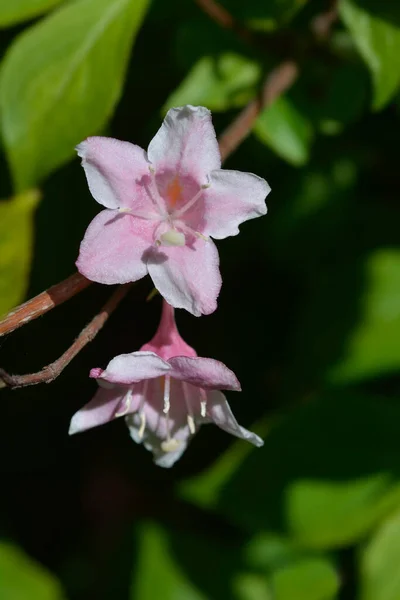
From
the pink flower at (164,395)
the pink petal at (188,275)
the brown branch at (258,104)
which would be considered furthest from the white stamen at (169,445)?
the brown branch at (258,104)

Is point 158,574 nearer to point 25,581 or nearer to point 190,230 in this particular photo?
point 25,581

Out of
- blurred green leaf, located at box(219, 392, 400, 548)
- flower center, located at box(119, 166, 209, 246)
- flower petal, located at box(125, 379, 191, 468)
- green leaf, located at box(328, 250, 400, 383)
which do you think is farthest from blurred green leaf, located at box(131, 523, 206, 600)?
flower center, located at box(119, 166, 209, 246)

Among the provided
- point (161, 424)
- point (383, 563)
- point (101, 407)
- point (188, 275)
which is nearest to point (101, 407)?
point (101, 407)

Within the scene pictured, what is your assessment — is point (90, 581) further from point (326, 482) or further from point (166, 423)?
point (166, 423)

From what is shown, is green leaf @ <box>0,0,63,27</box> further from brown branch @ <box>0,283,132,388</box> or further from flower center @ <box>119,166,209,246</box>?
brown branch @ <box>0,283,132,388</box>

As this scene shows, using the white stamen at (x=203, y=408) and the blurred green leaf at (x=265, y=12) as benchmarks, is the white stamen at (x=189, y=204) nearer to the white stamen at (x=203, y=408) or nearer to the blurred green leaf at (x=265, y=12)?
the white stamen at (x=203, y=408)

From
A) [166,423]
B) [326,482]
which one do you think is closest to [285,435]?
[326,482]
